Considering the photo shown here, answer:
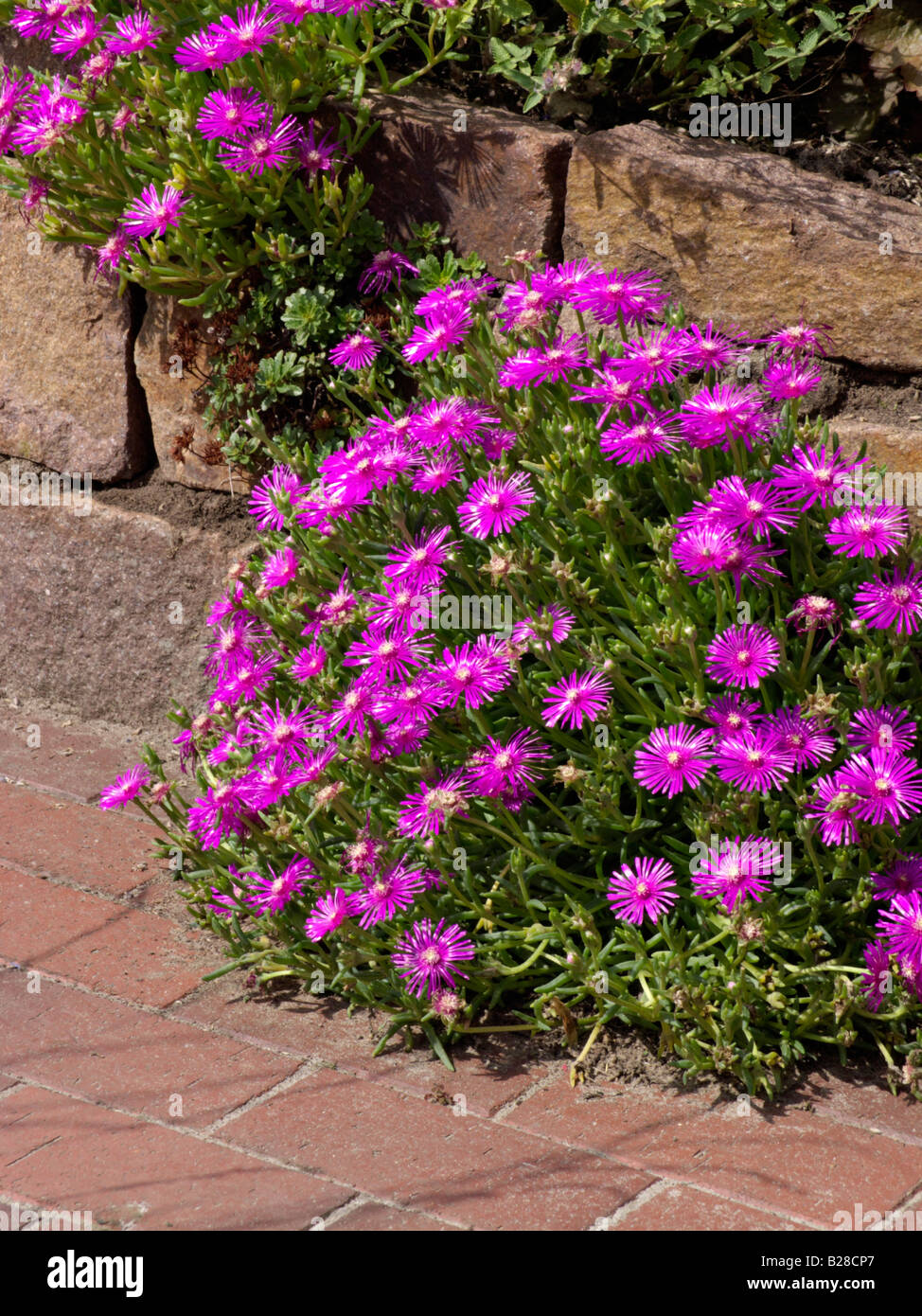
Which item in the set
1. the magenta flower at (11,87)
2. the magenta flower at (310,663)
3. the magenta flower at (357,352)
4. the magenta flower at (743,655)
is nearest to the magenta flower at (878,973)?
the magenta flower at (743,655)

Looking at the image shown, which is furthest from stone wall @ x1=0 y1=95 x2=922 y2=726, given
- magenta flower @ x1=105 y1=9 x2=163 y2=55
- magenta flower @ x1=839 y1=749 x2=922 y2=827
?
magenta flower @ x1=839 y1=749 x2=922 y2=827

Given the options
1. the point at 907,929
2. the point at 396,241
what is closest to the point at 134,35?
the point at 396,241

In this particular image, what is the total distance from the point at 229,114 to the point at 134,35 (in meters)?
0.30

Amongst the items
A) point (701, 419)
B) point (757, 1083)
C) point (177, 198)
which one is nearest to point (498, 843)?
point (757, 1083)

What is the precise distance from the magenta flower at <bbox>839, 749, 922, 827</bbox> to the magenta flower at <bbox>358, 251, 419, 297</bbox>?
1.52 m

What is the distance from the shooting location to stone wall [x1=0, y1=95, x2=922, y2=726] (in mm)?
2830

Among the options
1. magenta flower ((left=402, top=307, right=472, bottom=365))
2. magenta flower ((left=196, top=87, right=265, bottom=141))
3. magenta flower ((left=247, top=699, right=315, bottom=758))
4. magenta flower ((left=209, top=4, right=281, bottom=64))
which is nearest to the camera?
magenta flower ((left=247, top=699, right=315, bottom=758))

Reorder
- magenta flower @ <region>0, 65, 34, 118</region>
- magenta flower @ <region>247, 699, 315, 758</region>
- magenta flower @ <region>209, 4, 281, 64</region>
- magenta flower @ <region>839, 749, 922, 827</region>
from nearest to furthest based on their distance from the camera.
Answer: magenta flower @ <region>839, 749, 922, 827</region>
magenta flower @ <region>247, 699, 315, 758</region>
magenta flower @ <region>209, 4, 281, 64</region>
magenta flower @ <region>0, 65, 34, 118</region>

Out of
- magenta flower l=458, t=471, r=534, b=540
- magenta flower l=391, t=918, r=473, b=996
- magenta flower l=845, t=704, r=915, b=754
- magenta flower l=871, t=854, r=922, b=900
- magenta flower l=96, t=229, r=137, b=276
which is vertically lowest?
magenta flower l=391, t=918, r=473, b=996

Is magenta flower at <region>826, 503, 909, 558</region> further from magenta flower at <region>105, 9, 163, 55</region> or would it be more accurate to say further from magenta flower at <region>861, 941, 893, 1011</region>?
magenta flower at <region>105, 9, 163, 55</region>

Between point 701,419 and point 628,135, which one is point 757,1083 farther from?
point 628,135

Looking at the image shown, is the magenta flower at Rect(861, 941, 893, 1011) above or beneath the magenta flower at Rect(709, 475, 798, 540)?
beneath

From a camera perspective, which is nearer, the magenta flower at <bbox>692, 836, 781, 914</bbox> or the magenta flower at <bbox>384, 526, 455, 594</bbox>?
the magenta flower at <bbox>692, 836, 781, 914</bbox>

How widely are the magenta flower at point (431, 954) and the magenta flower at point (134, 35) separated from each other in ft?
6.17
